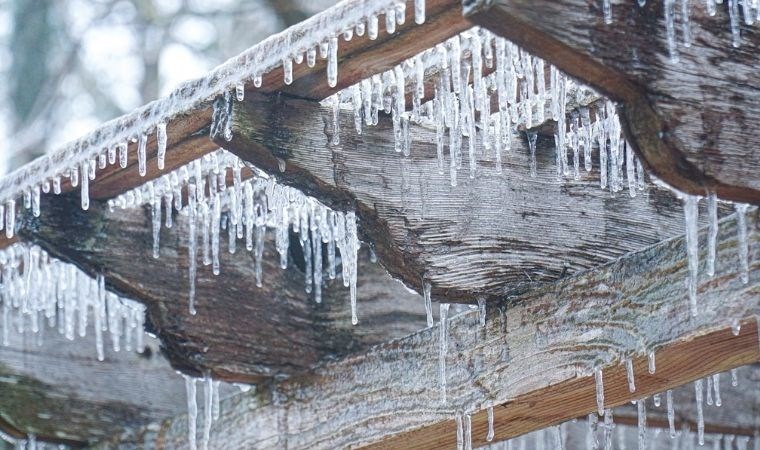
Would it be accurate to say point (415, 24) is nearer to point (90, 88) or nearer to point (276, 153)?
point (276, 153)

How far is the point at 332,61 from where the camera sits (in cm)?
229

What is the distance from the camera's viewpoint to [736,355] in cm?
238

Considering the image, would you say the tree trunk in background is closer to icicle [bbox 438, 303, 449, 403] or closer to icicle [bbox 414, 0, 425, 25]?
icicle [bbox 438, 303, 449, 403]

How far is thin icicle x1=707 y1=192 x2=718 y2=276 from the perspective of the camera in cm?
213

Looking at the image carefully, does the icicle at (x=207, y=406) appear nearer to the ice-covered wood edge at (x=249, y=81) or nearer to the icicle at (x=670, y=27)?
the ice-covered wood edge at (x=249, y=81)

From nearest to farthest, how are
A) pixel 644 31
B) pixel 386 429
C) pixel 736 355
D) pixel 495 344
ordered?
pixel 644 31, pixel 736 355, pixel 495 344, pixel 386 429

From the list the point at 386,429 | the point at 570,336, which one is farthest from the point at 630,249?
the point at 386,429

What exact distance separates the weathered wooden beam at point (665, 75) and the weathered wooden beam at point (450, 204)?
61 centimetres

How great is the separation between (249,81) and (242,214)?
2.83 feet

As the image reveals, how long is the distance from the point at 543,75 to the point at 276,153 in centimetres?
54

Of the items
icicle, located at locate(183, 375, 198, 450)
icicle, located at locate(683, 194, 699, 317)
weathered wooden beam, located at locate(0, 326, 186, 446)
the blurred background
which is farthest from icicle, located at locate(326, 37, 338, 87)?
the blurred background

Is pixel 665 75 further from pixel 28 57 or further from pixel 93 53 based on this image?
pixel 93 53

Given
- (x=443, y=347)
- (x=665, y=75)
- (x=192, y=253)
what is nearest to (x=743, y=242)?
(x=665, y=75)

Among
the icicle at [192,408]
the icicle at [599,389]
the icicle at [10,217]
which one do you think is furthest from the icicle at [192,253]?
the icicle at [599,389]
